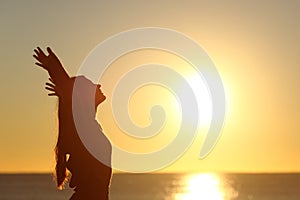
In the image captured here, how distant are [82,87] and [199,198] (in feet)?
219

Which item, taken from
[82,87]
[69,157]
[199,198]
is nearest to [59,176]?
[69,157]

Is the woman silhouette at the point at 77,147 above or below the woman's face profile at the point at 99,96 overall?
below

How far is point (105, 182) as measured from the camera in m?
5.80

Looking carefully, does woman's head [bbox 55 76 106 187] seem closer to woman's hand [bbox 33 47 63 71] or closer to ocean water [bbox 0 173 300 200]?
woman's hand [bbox 33 47 63 71]

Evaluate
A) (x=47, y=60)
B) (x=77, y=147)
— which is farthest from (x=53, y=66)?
(x=77, y=147)

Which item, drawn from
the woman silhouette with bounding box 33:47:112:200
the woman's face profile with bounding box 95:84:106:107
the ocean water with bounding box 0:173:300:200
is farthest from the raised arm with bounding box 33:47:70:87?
the ocean water with bounding box 0:173:300:200

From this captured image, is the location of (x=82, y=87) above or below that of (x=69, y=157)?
above

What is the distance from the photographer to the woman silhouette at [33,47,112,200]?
576 cm

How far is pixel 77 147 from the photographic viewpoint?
5770 millimetres

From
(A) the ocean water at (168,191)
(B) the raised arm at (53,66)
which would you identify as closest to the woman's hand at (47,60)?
(B) the raised arm at (53,66)

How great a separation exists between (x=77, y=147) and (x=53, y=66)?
0.53 m

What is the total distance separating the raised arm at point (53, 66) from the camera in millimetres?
5664

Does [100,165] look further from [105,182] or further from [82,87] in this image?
[82,87]

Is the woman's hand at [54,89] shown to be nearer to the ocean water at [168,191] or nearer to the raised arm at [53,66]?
the raised arm at [53,66]
